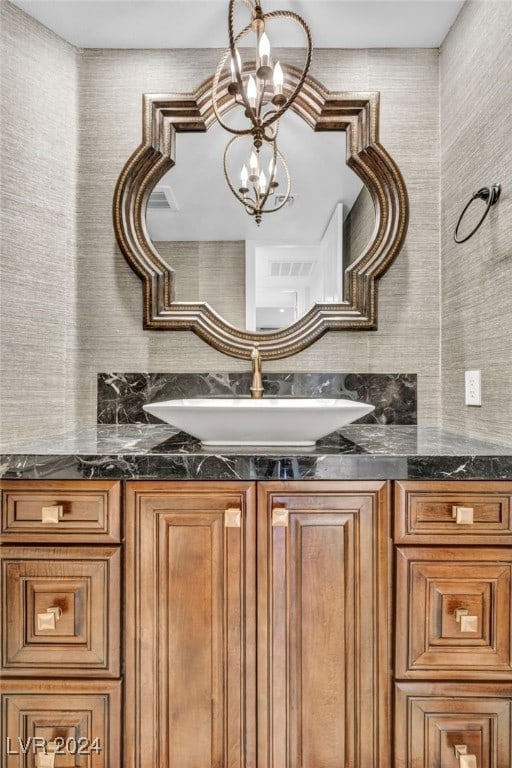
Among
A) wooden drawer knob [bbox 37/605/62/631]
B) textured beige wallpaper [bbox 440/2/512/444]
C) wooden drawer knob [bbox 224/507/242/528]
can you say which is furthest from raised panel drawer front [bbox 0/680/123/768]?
textured beige wallpaper [bbox 440/2/512/444]

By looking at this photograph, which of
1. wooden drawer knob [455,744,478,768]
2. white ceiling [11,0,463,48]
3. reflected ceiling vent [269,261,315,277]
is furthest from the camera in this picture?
reflected ceiling vent [269,261,315,277]

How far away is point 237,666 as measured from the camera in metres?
1.03

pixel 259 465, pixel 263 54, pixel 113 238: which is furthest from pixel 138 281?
pixel 259 465

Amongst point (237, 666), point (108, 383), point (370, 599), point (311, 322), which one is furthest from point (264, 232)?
point (237, 666)

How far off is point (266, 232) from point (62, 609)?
1.29m

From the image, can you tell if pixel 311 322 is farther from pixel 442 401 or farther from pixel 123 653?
pixel 123 653

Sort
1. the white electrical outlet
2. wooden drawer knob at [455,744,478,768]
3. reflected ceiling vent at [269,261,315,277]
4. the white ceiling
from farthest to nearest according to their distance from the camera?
reflected ceiling vent at [269,261,315,277], the white ceiling, the white electrical outlet, wooden drawer knob at [455,744,478,768]

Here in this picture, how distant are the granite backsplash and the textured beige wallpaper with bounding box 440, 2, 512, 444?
169 millimetres

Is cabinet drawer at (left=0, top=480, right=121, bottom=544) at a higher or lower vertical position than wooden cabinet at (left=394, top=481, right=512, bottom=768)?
higher

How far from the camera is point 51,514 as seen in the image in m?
1.02

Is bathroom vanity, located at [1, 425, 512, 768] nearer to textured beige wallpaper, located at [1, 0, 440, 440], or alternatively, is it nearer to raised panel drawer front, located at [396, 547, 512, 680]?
raised panel drawer front, located at [396, 547, 512, 680]

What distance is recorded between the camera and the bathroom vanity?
1.01 m

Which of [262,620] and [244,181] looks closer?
[262,620]

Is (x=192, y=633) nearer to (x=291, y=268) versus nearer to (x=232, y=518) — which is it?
(x=232, y=518)
